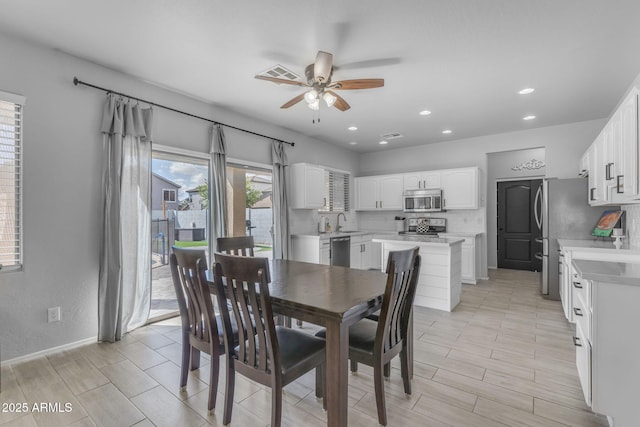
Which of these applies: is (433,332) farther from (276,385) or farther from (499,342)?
(276,385)

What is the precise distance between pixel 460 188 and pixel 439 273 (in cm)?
234

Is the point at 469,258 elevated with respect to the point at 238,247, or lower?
lower

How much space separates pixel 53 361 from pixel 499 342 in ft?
13.2

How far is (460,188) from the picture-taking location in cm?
554

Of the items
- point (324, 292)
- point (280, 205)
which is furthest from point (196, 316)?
point (280, 205)

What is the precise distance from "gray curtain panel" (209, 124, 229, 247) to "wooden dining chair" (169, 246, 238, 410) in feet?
5.64

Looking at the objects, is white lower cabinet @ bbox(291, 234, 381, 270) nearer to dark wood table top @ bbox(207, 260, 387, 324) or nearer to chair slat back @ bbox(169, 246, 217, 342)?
dark wood table top @ bbox(207, 260, 387, 324)

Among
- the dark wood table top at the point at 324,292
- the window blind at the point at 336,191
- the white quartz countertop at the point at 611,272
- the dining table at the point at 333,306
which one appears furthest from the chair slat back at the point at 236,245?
the window blind at the point at 336,191

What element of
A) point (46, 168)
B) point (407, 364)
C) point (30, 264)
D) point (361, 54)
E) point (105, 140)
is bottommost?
point (407, 364)

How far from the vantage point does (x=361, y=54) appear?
2691mm

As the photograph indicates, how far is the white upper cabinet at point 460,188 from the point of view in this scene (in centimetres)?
539

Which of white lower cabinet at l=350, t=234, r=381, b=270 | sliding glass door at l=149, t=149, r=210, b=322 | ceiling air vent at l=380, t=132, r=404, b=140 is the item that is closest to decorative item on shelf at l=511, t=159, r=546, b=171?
ceiling air vent at l=380, t=132, r=404, b=140

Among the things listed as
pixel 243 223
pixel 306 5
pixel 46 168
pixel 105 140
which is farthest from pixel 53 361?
pixel 306 5

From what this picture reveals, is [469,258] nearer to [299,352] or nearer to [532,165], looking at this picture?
[532,165]
